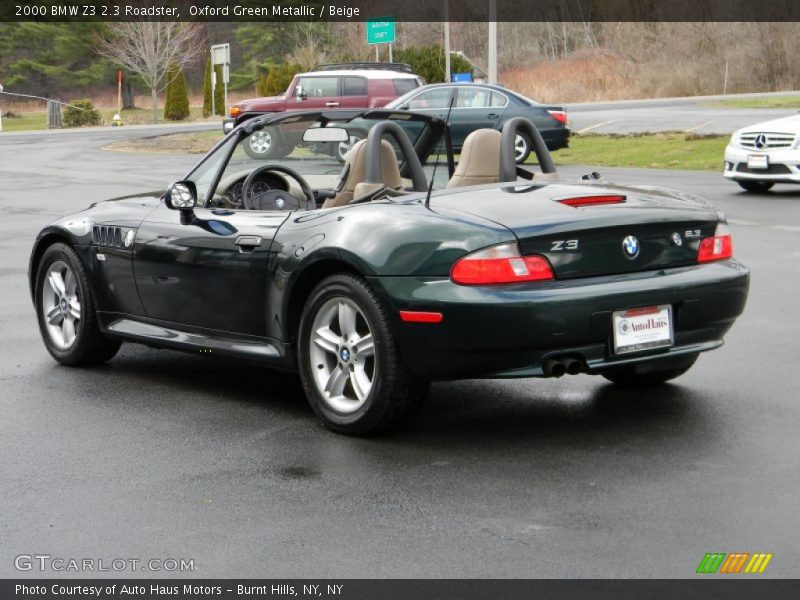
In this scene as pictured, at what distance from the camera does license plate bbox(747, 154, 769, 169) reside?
18297 mm

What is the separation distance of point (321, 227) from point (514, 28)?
3499 inches

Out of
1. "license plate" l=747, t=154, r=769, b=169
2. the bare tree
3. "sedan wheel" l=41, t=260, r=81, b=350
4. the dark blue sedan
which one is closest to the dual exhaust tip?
"sedan wheel" l=41, t=260, r=81, b=350

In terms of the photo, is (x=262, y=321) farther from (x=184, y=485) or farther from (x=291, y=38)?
(x=291, y=38)

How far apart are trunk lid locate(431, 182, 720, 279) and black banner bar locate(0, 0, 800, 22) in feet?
188

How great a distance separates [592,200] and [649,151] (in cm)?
2181

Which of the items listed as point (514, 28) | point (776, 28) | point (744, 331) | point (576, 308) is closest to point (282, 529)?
point (576, 308)

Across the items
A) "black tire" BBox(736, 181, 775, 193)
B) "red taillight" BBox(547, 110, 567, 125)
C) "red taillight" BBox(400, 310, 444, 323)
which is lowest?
"black tire" BBox(736, 181, 775, 193)

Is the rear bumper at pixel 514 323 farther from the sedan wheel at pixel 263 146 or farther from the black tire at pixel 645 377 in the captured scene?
the sedan wheel at pixel 263 146

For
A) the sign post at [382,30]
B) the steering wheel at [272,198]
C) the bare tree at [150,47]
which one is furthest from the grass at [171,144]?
the steering wheel at [272,198]

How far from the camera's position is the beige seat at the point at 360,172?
6.89 meters

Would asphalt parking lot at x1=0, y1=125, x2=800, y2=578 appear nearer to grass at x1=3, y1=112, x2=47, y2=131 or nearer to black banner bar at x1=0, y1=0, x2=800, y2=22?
grass at x1=3, y1=112, x2=47, y2=131

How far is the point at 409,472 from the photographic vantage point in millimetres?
5551

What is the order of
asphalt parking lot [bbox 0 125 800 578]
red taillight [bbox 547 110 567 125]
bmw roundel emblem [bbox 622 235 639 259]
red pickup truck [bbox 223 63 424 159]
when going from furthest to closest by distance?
red pickup truck [bbox 223 63 424 159] → red taillight [bbox 547 110 567 125] → bmw roundel emblem [bbox 622 235 639 259] → asphalt parking lot [bbox 0 125 800 578]
